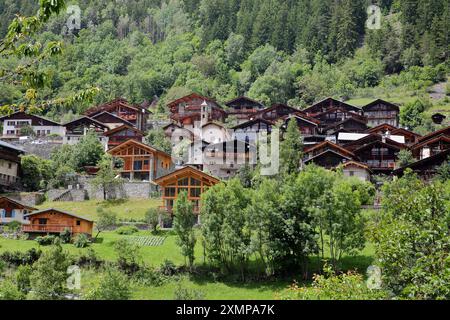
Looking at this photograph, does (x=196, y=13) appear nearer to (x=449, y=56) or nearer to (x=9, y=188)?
(x=449, y=56)

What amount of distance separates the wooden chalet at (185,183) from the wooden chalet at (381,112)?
37.2 metres

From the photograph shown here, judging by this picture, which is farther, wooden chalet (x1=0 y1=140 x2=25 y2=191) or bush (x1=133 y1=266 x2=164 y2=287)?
wooden chalet (x1=0 y1=140 x2=25 y2=191)

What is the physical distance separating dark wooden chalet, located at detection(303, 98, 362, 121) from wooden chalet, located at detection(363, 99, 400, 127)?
144 cm

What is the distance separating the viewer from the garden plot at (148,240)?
3740 cm

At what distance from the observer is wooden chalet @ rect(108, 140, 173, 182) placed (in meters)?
55.7

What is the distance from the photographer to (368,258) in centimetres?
3428

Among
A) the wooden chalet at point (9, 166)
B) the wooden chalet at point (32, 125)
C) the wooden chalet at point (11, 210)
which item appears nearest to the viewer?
the wooden chalet at point (11, 210)

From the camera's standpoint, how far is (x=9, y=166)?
53312mm

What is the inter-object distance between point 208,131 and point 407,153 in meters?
26.1

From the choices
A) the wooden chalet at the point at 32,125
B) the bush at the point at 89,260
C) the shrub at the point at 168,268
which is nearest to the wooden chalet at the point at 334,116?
the wooden chalet at the point at 32,125

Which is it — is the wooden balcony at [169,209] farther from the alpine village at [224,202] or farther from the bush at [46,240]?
the bush at [46,240]

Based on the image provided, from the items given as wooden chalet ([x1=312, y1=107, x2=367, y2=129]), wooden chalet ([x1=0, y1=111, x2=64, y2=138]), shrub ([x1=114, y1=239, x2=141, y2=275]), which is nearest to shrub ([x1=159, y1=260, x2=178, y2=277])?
shrub ([x1=114, y1=239, x2=141, y2=275])

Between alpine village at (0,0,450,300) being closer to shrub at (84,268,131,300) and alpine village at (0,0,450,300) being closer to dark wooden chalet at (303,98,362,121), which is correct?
shrub at (84,268,131,300)

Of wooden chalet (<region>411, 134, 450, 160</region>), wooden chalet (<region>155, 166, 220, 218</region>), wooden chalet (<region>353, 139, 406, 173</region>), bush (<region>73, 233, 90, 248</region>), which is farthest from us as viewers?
wooden chalet (<region>353, 139, 406, 173</region>)
